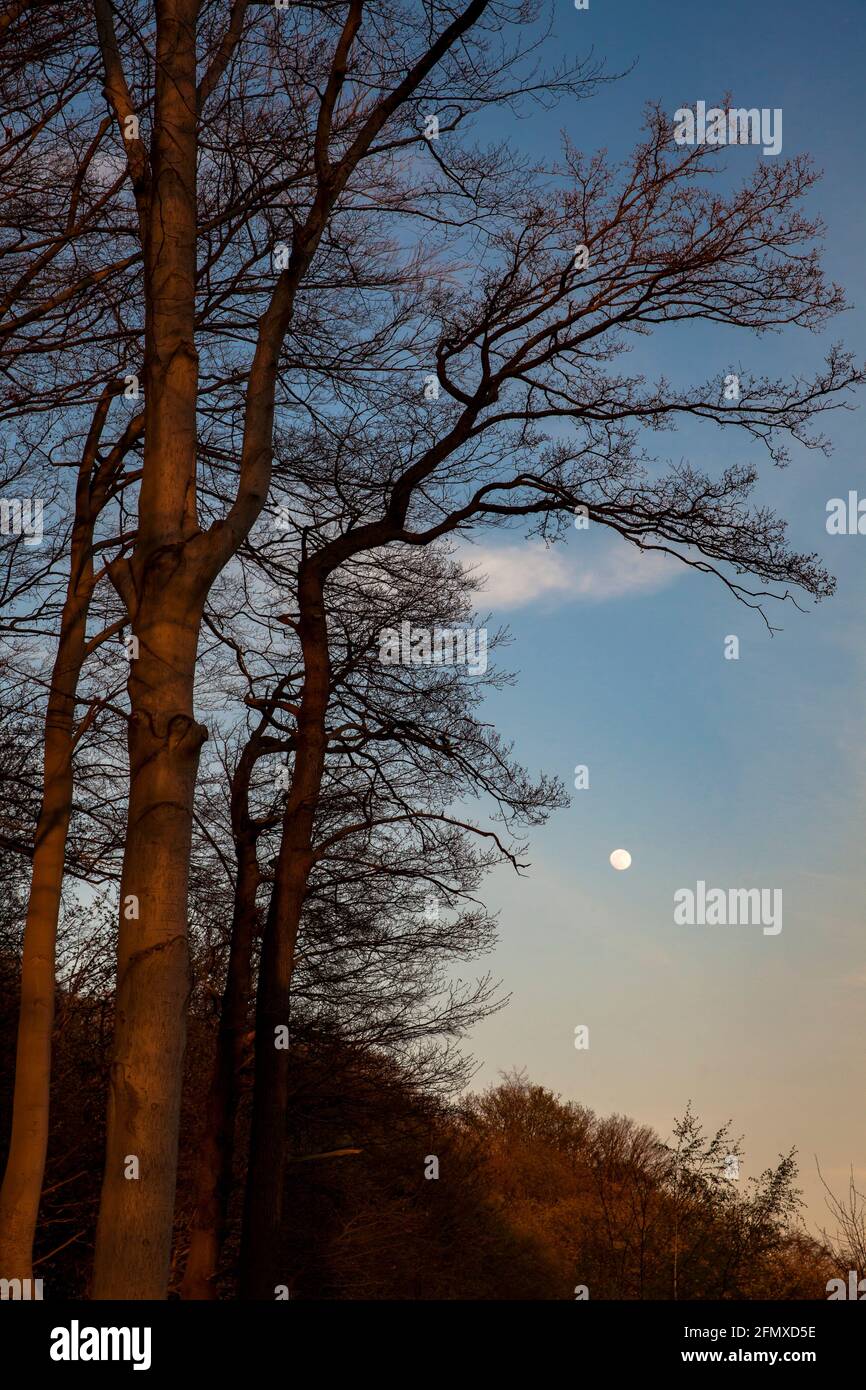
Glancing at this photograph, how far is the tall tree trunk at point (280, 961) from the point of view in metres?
10.6

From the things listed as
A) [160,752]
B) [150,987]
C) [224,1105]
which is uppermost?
[160,752]

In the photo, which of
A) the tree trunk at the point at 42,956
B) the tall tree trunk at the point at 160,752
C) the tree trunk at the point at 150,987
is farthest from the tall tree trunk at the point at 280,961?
the tree trunk at the point at 150,987

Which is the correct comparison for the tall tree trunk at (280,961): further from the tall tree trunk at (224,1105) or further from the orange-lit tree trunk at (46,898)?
the tall tree trunk at (224,1105)

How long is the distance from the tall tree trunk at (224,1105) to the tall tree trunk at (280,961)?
7.14 ft

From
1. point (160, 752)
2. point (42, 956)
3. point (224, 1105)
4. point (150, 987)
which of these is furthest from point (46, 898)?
point (150, 987)

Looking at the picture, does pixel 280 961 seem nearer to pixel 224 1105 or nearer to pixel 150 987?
pixel 224 1105

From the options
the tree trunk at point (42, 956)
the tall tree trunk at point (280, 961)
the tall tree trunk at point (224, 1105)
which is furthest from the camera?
the tall tree trunk at point (224, 1105)

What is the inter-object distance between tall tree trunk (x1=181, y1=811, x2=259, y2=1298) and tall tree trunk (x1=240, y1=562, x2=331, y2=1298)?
7.14 ft

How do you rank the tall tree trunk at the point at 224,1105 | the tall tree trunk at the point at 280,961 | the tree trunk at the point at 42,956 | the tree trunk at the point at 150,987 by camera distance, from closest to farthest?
1. the tree trunk at the point at 150,987
2. the tree trunk at the point at 42,956
3. the tall tree trunk at the point at 280,961
4. the tall tree trunk at the point at 224,1105

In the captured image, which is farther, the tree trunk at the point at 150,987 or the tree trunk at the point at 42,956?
the tree trunk at the point at 42,956

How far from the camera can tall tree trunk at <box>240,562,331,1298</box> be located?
10.6 m

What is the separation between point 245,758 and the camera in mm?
14680

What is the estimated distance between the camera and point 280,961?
11477 mm

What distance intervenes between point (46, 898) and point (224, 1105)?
4482 millimetres
